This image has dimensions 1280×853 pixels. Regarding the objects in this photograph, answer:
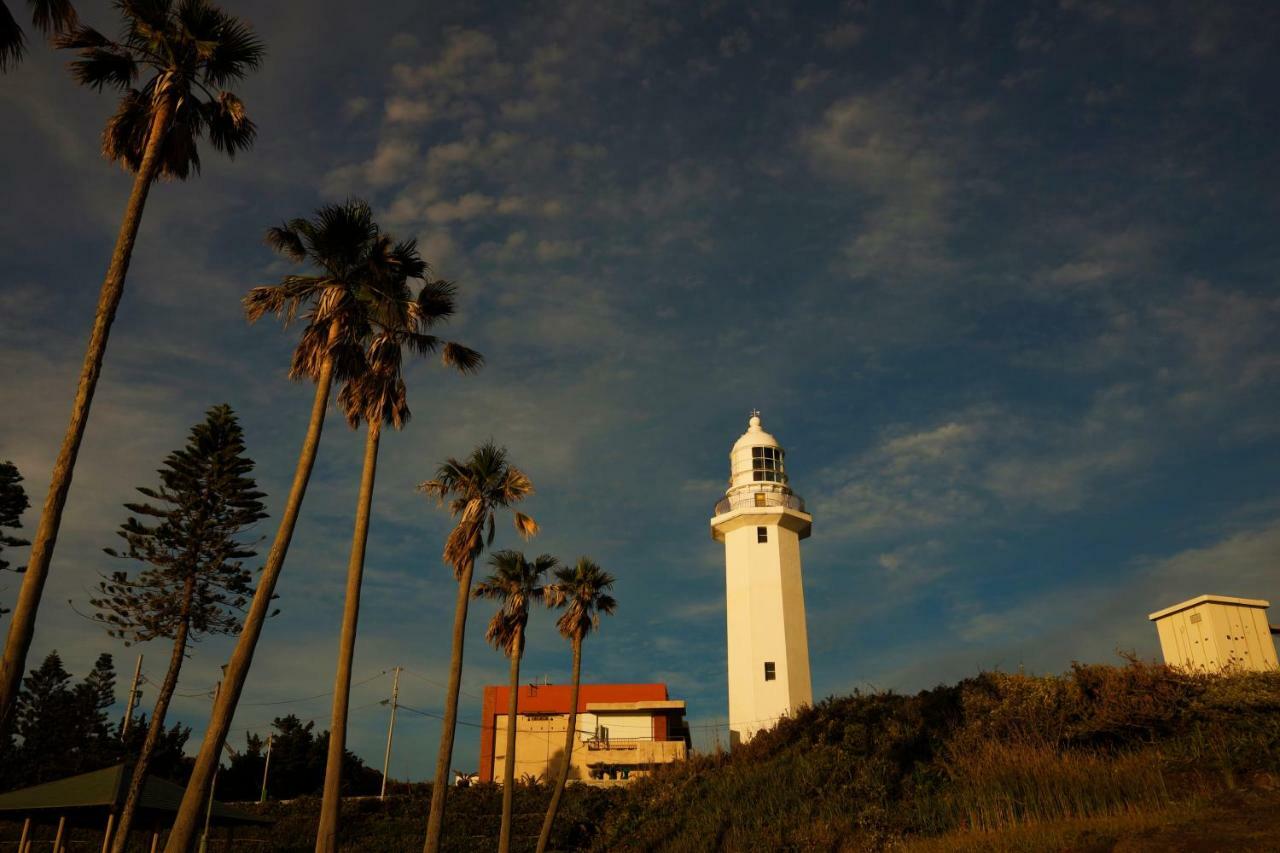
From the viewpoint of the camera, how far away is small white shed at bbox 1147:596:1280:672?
19.8m

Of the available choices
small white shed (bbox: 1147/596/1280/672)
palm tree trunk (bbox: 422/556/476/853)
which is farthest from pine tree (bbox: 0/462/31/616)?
small white shed (bbox: 1147/596/1280/672)

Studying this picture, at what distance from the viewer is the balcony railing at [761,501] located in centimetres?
4272

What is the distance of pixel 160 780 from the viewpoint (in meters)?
24.3

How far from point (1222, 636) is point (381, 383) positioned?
1998 cm

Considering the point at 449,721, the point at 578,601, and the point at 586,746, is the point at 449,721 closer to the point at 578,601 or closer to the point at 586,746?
the point at 578,601

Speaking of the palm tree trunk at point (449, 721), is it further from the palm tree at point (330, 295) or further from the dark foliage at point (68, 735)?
the dark foliage at point (68, 735)

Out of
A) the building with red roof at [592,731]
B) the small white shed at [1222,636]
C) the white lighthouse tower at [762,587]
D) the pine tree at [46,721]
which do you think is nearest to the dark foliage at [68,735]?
the pine tree at [46,721]

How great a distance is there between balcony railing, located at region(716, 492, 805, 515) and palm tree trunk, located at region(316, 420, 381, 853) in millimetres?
26284

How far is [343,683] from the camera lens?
679 inches

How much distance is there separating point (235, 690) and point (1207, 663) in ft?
66.4

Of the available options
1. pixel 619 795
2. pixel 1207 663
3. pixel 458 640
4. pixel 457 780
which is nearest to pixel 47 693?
pixel 457 780

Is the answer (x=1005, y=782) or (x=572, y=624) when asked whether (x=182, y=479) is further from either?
(x=1005, y=782)

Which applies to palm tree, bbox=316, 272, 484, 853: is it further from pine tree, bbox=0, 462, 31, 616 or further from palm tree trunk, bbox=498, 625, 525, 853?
pine tree, bbox=0, 462, 31, 616

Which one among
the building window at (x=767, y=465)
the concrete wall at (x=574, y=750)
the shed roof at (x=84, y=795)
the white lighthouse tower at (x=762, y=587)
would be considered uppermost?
the building window at (x=767, y=465)
